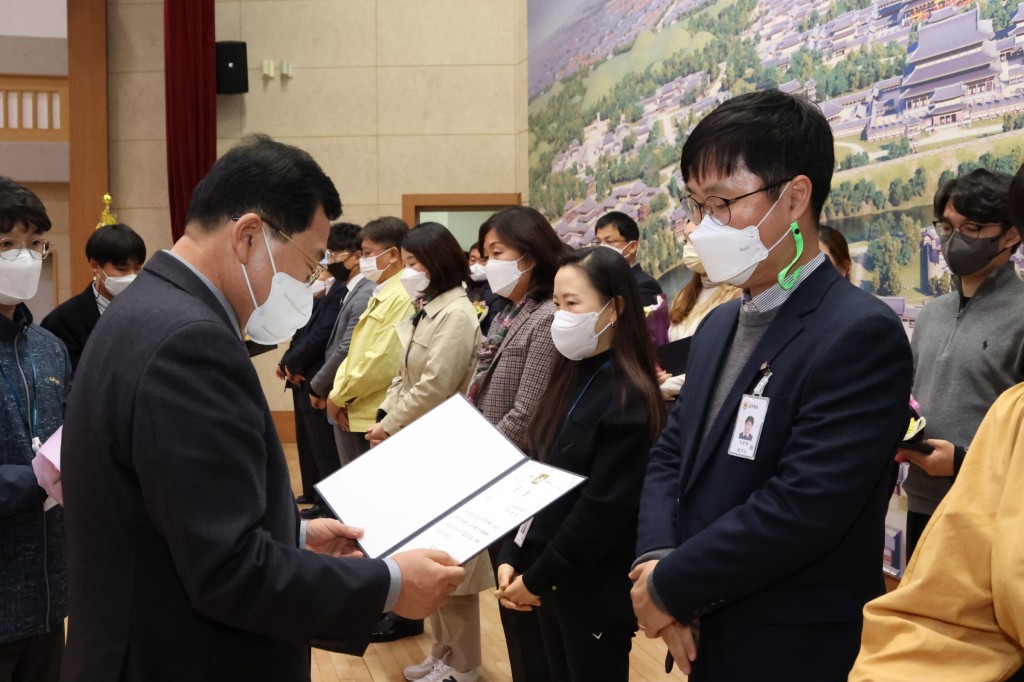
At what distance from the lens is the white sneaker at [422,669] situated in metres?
4.01

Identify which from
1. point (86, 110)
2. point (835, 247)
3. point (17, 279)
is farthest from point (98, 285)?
point (86, 110)

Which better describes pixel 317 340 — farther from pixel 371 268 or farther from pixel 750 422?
pixel 750 422

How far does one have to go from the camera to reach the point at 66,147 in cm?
1191

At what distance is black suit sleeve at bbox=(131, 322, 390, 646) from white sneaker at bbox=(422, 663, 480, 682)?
2.60 m

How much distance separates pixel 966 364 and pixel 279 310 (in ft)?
7.37

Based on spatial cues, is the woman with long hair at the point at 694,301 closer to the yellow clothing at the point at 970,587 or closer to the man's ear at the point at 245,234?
the man's ear at the point at 245,234

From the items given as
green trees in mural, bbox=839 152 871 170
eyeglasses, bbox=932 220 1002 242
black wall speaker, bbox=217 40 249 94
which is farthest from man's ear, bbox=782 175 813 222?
black wall speaker, bbox=217 40 249 94

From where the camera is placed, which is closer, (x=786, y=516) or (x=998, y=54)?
(x=786, y=516)

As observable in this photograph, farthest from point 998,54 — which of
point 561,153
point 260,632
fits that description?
point 561,153

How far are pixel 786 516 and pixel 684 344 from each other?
71.0 inches

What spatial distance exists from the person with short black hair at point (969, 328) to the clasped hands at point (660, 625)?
1.39m

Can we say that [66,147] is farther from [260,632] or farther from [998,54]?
[260,632]

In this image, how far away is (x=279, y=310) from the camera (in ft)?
5.59

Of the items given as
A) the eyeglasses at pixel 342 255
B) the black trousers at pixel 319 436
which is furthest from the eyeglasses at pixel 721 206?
the eyeglasses at pixel 342 255
